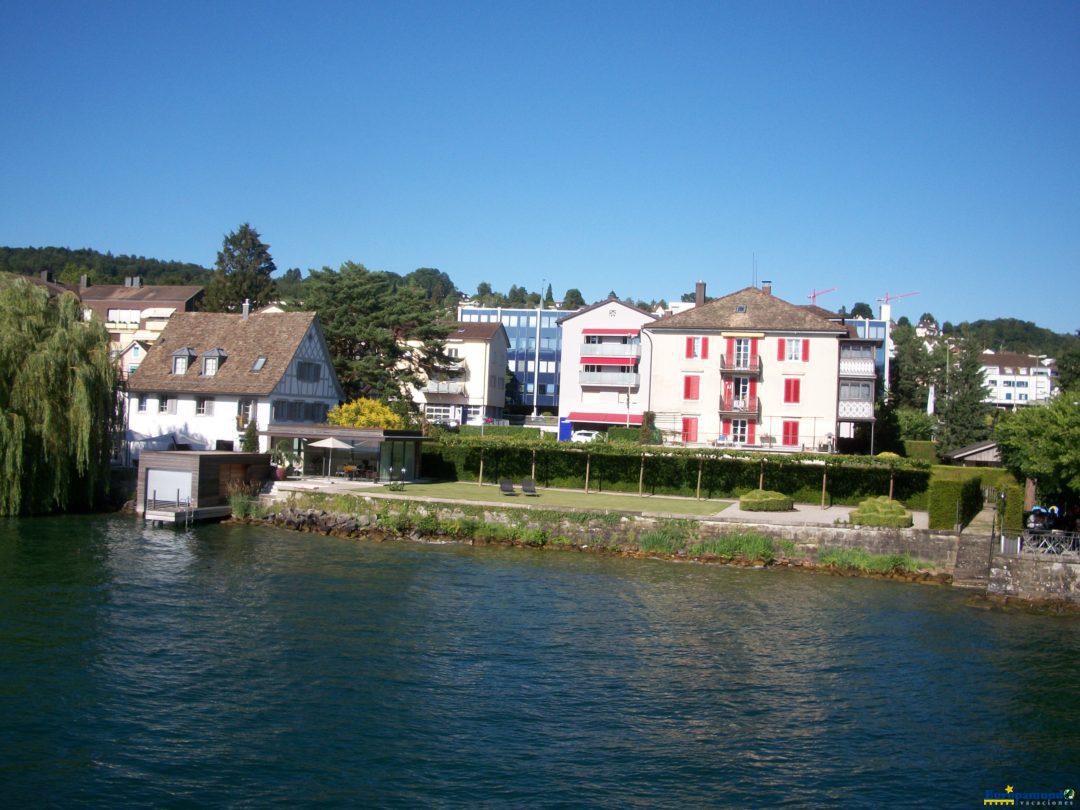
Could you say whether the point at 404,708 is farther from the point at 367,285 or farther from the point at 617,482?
the point at 367,285

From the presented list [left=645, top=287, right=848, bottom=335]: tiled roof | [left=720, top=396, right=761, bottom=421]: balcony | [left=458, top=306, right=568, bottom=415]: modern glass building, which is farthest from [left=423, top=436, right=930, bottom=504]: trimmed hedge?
[left=458, top=306, right=568, bottom=415]: modern glass building

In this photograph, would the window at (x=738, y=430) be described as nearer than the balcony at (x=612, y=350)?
Yes

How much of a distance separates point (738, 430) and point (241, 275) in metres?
45.8

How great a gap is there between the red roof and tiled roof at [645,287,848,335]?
678 centimetres

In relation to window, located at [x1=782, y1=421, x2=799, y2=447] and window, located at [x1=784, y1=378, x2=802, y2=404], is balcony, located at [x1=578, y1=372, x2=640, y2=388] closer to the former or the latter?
window, located at [x1=784, y1=378, x2=802, y2=404]

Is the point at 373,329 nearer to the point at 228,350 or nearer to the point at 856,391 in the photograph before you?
the point at 228,350

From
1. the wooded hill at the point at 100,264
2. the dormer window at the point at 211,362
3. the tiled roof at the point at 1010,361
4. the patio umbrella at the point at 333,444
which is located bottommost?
the patio umbrella at the point at 333,444

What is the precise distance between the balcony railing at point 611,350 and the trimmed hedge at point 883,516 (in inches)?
1143

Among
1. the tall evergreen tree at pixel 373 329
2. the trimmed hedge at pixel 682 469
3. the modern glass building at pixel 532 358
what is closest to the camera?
the trimmed hedge at pixel 682 469

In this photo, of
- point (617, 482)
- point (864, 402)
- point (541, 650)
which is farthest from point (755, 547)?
point (864, 402)

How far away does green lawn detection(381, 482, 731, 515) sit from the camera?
38.4 meters

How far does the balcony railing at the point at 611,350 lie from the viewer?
63531mm

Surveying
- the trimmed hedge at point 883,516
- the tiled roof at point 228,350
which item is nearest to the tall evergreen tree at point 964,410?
the trimmed hedge at point 883,516

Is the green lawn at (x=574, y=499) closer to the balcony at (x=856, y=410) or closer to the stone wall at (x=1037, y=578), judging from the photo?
the stone wall at (x=1037, y=578)
